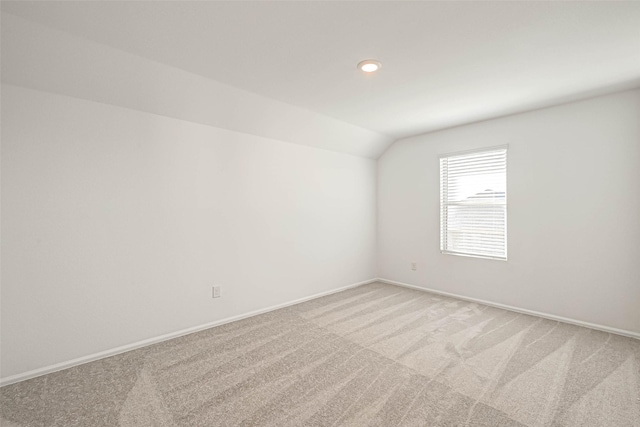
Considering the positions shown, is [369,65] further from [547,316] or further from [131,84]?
[547,316]

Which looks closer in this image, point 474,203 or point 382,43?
point 382,43

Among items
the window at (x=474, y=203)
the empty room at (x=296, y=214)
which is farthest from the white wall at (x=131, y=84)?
the window at (x=474, y=203)

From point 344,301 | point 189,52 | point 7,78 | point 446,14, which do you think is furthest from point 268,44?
point 344,301

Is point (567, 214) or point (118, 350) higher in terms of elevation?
point (567, 214)

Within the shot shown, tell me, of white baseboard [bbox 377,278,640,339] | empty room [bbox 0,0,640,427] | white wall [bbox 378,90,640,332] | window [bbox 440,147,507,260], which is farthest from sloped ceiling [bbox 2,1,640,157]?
white baseboard [bbox 377,278,640,339]

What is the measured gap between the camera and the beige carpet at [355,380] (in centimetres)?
167

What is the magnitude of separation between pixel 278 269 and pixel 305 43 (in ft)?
8.21

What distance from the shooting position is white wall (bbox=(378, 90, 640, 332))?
274cm

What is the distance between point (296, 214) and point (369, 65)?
2.06 meters

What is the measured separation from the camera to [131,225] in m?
2.51

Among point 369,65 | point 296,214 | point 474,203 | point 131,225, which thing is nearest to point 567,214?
point 474,203

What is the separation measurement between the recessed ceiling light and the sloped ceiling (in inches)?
2.4

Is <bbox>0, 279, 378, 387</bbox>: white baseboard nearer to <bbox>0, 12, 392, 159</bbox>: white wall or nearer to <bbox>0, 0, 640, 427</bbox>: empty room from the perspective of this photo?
<bbox>0, 0, 640, 427</bbox>: empty room

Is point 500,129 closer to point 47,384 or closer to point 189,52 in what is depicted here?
point 189,52
